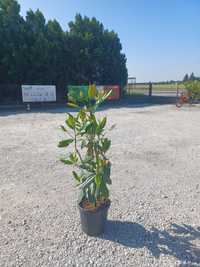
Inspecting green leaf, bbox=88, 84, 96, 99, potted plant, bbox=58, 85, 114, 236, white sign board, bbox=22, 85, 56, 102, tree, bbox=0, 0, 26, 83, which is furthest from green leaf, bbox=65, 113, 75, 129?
tree, bbox=0, 0, 26, 83

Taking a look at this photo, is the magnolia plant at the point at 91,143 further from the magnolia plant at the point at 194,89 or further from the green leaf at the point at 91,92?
the magnolia plant at the point at 194,89

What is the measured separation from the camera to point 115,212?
283 cm

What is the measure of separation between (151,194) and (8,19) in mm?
16838

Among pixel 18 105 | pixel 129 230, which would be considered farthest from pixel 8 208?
pixel 18 105

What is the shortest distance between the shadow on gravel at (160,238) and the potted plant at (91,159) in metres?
0.24

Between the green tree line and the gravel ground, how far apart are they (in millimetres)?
11833

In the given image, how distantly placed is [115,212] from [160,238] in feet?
2.21

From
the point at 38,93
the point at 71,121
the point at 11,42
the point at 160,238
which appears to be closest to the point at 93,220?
the point at 160,238

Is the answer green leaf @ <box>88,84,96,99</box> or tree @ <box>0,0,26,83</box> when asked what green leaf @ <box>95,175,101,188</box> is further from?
tree @ <box>0,0,26,83</box>

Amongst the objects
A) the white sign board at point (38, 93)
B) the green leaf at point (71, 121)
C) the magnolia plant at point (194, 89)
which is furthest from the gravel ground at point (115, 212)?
the magnolia plant at point (194, 89)

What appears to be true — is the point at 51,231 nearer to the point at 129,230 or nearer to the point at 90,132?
the point at 129,230

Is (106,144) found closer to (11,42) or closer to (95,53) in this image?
(11,42)

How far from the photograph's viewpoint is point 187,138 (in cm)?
657

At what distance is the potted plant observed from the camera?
207 centimetres
